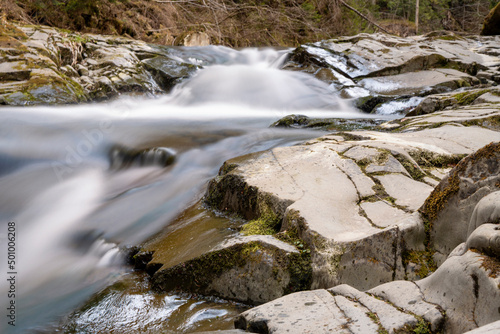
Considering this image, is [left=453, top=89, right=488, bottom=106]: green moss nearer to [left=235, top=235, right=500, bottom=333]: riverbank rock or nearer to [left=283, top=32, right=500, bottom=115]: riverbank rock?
[left=283, top=32, right=500, bottom=115]: riverbank rock

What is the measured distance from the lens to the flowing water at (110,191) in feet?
8.65

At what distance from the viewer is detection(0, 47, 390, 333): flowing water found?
8.65ft

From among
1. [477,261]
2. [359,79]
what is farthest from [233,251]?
[359,79]

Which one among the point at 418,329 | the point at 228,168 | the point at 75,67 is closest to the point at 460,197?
the point at 418,329

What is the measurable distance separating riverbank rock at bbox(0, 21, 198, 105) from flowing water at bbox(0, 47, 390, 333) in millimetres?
486

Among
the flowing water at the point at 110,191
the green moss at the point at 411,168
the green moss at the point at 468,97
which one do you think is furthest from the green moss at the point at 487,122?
the flowing water at the point at 110,191

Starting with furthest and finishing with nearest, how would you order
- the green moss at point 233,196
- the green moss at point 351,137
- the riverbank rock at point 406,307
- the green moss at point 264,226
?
1. the green moss at point 351,137
2. the green moss at point 233,196
3. the green moss at point 264,226
4. the riverbank rock at point 406,307

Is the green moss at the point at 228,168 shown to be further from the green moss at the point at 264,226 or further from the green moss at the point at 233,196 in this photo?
the green moss at the point at 264,226

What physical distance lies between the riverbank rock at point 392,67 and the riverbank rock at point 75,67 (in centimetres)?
414

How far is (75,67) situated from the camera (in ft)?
30.8

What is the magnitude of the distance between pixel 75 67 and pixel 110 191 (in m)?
6.09

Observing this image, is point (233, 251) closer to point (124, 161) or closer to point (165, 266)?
point (165, 266)

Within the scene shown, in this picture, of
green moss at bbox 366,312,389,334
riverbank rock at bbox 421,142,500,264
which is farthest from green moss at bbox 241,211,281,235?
green moss at bbox 366,312,389,334

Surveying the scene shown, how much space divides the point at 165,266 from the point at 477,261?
2.10 meters
